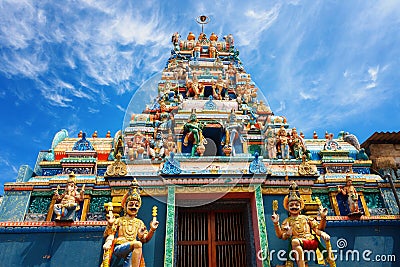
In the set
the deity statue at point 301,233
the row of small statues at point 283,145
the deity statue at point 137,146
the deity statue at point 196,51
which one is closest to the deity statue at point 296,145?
the row of small statues at point 283,145

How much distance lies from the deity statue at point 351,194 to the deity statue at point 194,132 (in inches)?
204

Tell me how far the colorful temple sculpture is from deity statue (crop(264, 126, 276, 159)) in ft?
0.16

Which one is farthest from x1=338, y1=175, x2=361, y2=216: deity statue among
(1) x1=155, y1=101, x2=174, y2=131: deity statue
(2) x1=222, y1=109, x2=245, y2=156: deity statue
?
(1) x1=155, y1=101, x2=174, y2=131: deity statue

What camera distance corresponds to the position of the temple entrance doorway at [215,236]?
9797 millimetres

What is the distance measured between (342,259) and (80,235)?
7.95 meters

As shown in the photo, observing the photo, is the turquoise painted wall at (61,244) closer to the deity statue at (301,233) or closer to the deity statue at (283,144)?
the deity statue at (301,233)

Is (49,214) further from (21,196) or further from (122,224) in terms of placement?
(122,224)

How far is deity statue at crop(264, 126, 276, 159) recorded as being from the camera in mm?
12195

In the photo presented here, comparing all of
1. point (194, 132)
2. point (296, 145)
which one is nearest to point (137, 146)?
point (194, 132)

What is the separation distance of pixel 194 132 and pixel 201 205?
112 inches

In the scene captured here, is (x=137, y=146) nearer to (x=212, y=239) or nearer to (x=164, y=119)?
(x=164, y=119)

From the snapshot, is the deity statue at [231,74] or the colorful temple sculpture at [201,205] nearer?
the colorful temple sculpture at [201,205]

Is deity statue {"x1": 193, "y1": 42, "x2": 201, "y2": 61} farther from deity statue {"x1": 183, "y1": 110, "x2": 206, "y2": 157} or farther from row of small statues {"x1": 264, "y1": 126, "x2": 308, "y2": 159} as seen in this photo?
row of small statues {"x1": 264, "y1": 126, "x2": 308, "y2": 159}

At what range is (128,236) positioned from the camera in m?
7.89
